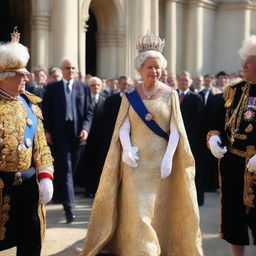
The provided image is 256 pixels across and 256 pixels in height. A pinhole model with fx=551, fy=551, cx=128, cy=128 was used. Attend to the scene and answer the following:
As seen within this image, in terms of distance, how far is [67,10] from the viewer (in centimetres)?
1276

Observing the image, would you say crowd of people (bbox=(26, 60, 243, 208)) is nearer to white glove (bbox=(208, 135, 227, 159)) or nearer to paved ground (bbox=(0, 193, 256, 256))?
paved ground (bbox=(0, 193, 256, 256))

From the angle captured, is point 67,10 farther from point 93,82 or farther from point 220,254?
point 220,254

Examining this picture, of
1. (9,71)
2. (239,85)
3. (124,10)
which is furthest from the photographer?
(124,10)

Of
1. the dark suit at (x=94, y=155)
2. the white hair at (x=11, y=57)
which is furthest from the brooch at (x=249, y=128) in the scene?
the dark suit at (x=94, y=155)

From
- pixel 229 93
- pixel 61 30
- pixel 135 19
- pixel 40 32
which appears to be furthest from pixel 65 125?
pixel 135 19

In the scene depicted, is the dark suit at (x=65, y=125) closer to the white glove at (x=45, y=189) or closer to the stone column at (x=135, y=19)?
the white glove at (x=45, y=189)

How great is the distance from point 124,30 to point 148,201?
11.7m

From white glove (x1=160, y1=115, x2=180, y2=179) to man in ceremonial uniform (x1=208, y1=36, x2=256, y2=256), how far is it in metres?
0.31

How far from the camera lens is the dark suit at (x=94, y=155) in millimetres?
8133

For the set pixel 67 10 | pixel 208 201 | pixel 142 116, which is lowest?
pixel 208 201

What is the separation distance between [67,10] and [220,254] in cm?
890

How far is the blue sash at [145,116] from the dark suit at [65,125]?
6.58 feet

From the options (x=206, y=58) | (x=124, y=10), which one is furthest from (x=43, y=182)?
(x=206, y=58)

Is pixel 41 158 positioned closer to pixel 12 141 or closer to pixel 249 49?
pixel 12 141
